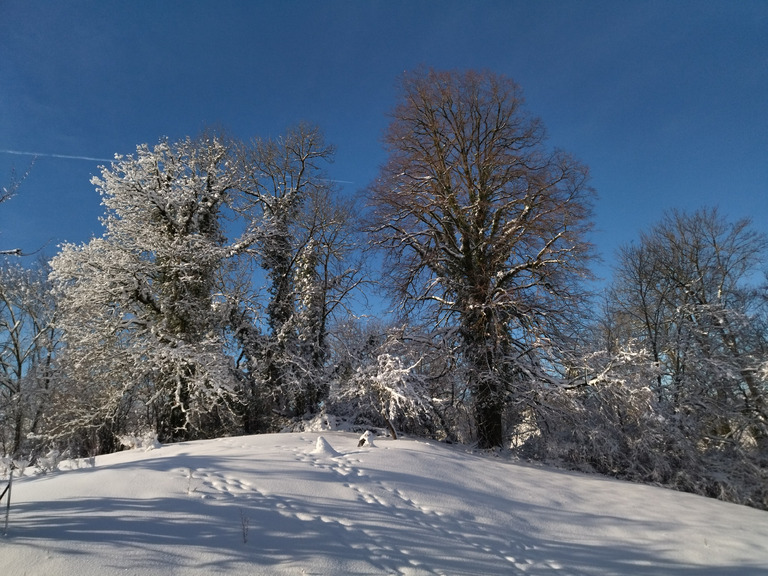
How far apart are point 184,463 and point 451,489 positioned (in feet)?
13.1

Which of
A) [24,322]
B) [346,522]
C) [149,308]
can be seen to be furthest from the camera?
[24,322]

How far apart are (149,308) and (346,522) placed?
42.8 feet

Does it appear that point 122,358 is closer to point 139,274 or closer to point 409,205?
point 139,274

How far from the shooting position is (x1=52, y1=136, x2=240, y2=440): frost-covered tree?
14.1 metres

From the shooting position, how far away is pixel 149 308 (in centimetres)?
1538

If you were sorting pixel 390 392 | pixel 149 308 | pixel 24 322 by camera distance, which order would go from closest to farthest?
pixel 390 392
pixel 149 308
pixel 24 322

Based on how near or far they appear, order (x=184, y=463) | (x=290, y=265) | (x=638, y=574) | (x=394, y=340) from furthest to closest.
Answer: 1. (x=290, y=265)
2. (x=394, y=340)
3. (x=184, y=463)
4. (x=638, y=574)

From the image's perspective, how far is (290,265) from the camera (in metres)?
18.2

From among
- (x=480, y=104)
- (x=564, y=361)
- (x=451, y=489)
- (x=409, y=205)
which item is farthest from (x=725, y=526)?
(x=480, y=104)

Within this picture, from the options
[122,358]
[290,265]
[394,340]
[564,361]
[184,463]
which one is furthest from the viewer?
[290,265]

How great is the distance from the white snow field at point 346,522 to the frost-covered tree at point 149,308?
22.8 feet

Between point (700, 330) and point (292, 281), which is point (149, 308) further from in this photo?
point (700, 330)

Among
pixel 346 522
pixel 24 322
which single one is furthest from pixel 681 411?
pixel 24 322

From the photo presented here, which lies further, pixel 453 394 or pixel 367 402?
pixel 367 402
